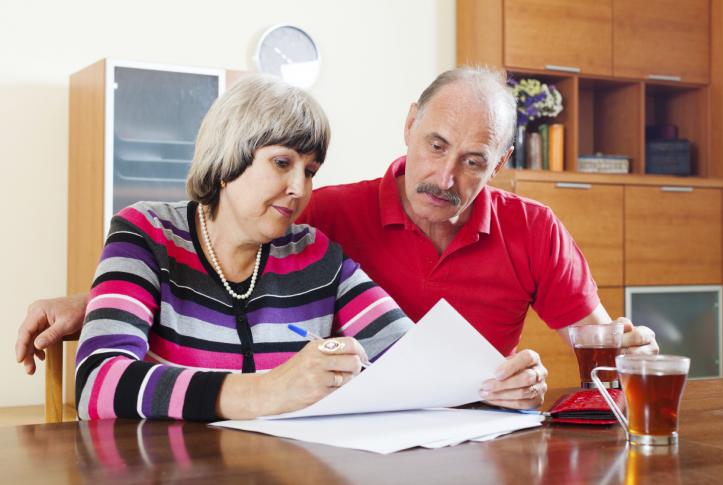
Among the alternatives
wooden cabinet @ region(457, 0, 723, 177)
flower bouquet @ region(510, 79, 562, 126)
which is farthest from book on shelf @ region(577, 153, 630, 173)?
flower bouquet @ region(510, 79, 562, 126)

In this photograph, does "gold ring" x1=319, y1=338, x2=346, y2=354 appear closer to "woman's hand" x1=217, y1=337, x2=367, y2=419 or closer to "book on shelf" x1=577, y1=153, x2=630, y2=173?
"woman's hand" x1=217, y1=337, x2=367, y2=419

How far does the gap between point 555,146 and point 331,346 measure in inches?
141

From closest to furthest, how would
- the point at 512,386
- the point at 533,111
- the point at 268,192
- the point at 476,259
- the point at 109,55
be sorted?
the point at 512,386, the point at 268,192, the point at 476,259, the point at 109,55, the point at 533,111

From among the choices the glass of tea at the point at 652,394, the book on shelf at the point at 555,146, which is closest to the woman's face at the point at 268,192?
the glass of tea at the point at 652,394

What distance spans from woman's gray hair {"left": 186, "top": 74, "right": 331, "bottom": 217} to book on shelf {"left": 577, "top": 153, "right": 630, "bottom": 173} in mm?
3260

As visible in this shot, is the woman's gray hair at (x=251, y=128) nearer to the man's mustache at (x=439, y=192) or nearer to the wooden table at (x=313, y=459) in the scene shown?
the man's mustache at (x=439, y=192)

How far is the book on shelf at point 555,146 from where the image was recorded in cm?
456

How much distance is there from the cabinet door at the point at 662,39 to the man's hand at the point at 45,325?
3.79 meters

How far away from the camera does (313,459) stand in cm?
95

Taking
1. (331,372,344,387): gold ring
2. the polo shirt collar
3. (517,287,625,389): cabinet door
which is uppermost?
the polo shirt collar

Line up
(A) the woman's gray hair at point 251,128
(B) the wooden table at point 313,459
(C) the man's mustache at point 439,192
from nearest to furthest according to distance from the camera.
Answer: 1. (B) the wooden table at point 313,459
2. (A) the woman's gray hair at point 251,128
3. (C) the man's mustache at point 439,192

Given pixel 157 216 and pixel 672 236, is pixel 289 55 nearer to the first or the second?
pixel 672 236

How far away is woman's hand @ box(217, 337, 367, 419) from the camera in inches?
46.2

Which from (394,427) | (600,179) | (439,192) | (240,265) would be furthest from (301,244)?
(600,179)
